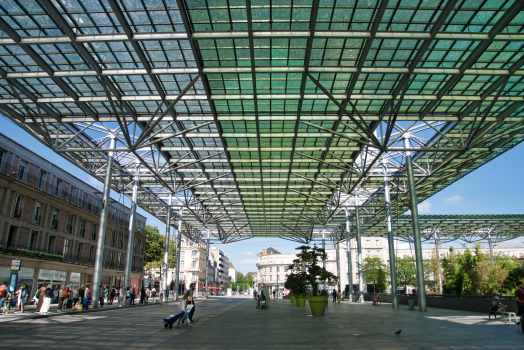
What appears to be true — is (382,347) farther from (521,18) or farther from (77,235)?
(77,235)

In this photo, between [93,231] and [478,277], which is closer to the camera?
[478,277]

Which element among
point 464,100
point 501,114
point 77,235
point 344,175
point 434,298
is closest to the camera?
point 464,100

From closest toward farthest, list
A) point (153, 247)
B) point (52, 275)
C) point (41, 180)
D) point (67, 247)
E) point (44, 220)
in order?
point (44, 220)
point (41, 180)
point (52, 275)
point (67, 247)
point (153, 247)

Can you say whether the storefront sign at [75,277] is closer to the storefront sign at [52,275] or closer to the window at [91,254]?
the storefront sign at [52,275]

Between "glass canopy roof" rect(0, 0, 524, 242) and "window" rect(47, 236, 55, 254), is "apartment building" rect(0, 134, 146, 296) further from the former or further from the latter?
"glass canopy roof" rect(0, 0, 524, 242)


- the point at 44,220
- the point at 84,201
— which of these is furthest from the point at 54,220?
the point at 84,201

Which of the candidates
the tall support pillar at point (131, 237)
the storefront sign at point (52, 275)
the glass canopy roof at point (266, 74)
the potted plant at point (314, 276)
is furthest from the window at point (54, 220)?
the potted plant at point (314, 276)

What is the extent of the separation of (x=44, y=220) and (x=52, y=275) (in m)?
5.69

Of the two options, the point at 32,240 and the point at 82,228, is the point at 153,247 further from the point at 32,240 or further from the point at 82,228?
the point at 32,240

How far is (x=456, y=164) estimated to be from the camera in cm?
3297

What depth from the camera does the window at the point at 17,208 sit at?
30731mm

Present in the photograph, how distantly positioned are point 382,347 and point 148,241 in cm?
6160

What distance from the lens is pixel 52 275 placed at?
35750 mm

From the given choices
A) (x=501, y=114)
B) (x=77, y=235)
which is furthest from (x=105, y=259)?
(x=501, y=114)
